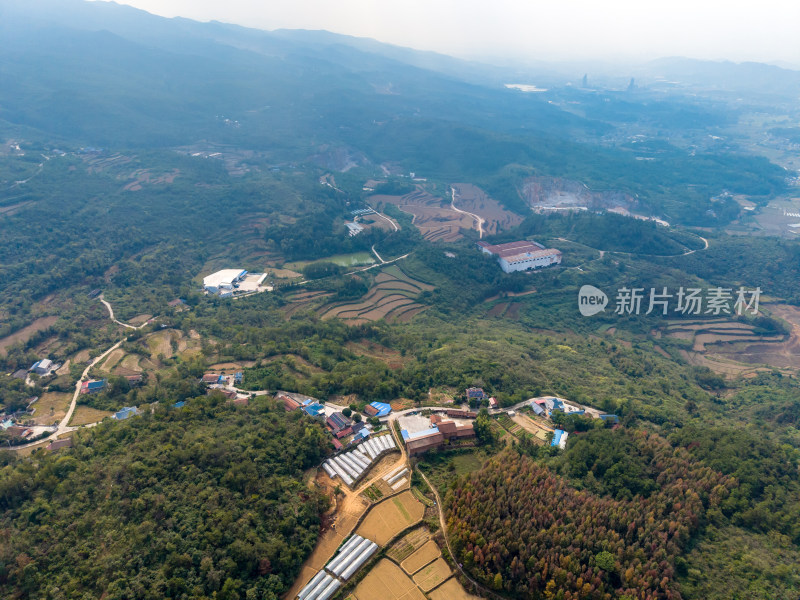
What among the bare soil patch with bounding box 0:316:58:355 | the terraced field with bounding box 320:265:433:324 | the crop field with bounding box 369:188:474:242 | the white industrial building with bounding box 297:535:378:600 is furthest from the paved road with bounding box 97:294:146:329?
the crop field with bounding box 369:188:474:242

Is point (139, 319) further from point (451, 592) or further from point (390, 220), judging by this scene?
point (390, 220)

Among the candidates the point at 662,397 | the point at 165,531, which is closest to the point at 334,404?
the point at 165,531

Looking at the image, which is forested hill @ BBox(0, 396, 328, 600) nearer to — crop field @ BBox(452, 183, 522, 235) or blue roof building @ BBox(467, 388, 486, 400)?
blue roof building @ BBox(467, 388, 486, 400)

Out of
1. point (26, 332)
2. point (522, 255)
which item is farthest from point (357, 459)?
point (522, 255)

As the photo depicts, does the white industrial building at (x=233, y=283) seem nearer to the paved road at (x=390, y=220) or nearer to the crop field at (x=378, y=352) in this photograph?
the crop field at (x=378, y=352)

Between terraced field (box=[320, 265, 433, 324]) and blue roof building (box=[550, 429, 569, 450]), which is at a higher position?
blue roof building (box=[550, 429, 569, 450])

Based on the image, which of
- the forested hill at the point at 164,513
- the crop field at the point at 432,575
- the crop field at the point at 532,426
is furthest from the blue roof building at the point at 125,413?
the crop field at the point at 532,426
